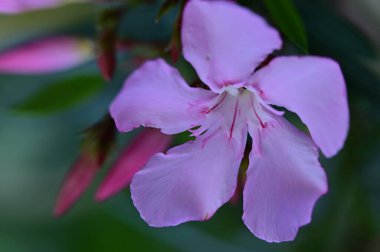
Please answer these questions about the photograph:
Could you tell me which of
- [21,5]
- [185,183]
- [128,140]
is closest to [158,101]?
[185,183]

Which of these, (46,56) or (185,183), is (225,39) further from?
(46,56)

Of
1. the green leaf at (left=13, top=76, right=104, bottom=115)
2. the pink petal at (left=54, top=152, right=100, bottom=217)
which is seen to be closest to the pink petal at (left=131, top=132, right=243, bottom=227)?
the pink petal at (left=54, top=152, right=100, bottom=217)

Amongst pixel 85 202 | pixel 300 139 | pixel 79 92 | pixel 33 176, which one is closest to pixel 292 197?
pixel 300 139

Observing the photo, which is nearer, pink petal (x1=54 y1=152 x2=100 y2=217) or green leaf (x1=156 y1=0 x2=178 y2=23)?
green leaf (x1=156 y1=0 x2=178 y2=23)

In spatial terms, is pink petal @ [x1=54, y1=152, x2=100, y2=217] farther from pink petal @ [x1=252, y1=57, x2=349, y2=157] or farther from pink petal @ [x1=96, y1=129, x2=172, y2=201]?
pink petal @ [x1=252, y1=57, x2=349, y2=157]

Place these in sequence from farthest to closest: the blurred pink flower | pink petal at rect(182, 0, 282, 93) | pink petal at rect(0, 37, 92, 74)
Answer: pink petal at rect(0, 37, 92, 74) → the blurred pink flower → pink petal at rect(182, 0, 282, 93)

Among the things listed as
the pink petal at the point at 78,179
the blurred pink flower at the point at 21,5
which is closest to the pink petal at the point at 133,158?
the pink petal at the point at 78,179

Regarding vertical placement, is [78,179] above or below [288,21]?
below
